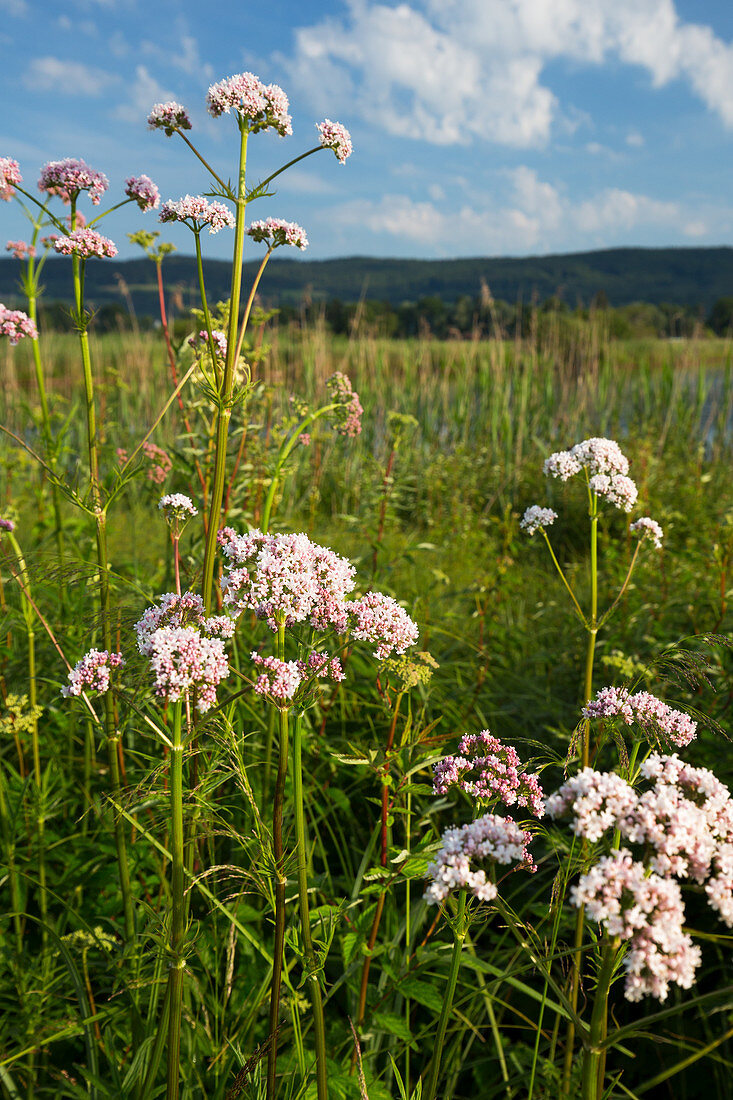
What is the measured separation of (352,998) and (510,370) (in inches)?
446

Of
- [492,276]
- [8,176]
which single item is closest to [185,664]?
[8,176]

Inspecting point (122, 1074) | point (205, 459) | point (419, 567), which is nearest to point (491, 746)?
point (122, 1074)

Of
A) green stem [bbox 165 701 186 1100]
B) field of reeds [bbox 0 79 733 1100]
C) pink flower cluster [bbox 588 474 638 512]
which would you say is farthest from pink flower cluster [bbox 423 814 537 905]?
pink flower cluster [bbox 588 474 638 512]

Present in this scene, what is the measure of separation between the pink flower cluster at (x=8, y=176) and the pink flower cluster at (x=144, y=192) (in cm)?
38

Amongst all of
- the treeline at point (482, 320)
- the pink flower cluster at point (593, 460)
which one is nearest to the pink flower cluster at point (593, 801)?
the pink flower cluster at point (593, 460)

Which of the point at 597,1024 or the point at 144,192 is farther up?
the point at 144,192

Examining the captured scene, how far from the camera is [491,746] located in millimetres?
1441

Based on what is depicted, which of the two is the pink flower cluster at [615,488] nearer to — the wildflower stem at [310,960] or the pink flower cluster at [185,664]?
the wildflower stem at [310,960]

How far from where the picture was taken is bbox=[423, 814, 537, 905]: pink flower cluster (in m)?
0.97

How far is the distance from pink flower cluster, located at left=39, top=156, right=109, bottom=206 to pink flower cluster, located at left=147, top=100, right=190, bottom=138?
421 mm

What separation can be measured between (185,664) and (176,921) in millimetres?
537

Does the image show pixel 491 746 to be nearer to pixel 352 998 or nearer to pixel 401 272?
pixel 352 998

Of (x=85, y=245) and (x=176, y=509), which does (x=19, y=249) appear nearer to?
(x=85, y=245)

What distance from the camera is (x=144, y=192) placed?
7.13 feet
